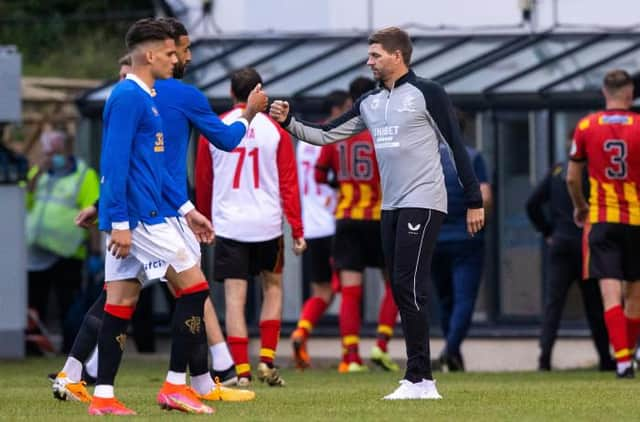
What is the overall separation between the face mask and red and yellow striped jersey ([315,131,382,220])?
4.10 m

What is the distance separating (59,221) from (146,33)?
342 inches

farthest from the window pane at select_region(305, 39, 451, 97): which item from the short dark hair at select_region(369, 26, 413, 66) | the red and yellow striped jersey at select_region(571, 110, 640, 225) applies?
the short dark hair at select_region(369, 26, 413, 66)

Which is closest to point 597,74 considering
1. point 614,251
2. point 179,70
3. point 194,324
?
point 614,251

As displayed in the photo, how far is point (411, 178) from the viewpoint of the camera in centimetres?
966

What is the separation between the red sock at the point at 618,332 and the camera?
1229 centimetres

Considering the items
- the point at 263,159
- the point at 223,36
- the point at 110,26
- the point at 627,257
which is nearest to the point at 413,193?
the point at 263,159

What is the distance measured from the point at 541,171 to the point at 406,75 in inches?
282

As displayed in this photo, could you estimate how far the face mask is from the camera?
17.1 m

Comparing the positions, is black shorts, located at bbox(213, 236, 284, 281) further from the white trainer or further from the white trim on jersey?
the white trim on jersey

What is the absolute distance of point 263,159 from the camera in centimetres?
1196

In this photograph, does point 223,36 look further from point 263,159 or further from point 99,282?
point 263,159

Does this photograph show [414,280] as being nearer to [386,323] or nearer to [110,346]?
[110,346]

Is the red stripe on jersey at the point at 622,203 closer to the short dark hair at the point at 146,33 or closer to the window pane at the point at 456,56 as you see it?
the short dark hair at the point at 146,33

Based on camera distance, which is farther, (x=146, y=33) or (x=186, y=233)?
(x=186, y=233)
